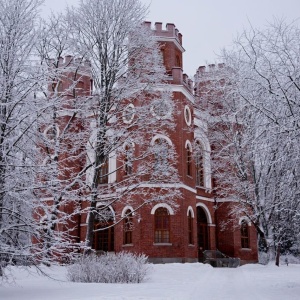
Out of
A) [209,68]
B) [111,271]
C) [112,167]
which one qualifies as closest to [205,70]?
[209,68]

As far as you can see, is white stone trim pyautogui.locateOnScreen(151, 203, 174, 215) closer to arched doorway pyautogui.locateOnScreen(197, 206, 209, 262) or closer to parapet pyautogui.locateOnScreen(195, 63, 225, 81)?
arched doorway pyautogui.locateOnScreen(197, 206, 209, 262)

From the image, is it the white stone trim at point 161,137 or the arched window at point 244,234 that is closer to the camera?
the white stone trim at point 161,137

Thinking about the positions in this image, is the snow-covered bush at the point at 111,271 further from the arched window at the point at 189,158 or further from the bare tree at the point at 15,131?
the arched window at the point at 189,158

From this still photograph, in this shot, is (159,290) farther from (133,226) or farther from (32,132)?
(133,226)

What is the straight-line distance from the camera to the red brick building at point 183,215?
69.6 ft

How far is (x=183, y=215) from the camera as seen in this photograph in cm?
2173

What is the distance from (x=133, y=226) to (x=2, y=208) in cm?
1265

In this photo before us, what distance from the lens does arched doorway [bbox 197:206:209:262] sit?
25.0m

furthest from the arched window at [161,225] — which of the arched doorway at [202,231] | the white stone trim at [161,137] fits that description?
the arched doorway at [202,231]

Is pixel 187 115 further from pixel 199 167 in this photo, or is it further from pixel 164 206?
pixel 164 206

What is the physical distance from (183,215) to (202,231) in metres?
4.27

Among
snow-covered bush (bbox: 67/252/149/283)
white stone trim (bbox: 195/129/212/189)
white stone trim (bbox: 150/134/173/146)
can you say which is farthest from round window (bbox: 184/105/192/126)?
snow-covered bush (bbox: 67/252/149/283)

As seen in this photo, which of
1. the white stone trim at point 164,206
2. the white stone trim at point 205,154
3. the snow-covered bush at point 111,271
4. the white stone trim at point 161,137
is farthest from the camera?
the white stone trim at point 205,154

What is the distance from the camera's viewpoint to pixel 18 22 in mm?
10430
